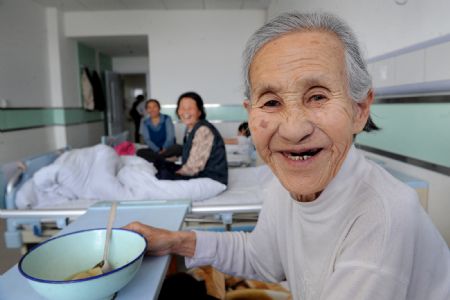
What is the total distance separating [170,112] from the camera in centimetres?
597

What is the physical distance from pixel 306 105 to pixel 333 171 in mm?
151

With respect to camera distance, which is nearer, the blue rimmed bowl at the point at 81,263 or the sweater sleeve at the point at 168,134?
the blue rimmed bowl at the point at 81,263

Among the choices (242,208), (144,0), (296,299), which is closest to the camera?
(296,299)

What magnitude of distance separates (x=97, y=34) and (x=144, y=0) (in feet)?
3.93

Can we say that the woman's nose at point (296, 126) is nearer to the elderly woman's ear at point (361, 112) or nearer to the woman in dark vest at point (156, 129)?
the elderly woman's ear at point (361, 112)

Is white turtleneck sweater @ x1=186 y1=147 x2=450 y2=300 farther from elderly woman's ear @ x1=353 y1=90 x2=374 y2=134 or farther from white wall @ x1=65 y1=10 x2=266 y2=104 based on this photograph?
white wall @ x1=65 y1=10 x2=266 y2=104

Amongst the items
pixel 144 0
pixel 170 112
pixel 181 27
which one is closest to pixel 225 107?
pixel 170 112

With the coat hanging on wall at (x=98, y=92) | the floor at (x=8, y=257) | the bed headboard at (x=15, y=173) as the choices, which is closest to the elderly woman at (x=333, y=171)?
the bed headboard at (x=15, y=173)

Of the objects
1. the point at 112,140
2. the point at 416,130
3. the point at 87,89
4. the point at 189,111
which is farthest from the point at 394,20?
the point at 87,89

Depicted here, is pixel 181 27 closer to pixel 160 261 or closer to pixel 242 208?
pixel 242 208

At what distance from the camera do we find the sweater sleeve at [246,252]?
1.03 metres

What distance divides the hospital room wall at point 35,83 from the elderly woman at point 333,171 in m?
4.94

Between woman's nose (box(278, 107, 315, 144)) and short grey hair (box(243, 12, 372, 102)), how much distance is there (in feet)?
0.37

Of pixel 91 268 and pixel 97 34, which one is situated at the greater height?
pixel 97 34
